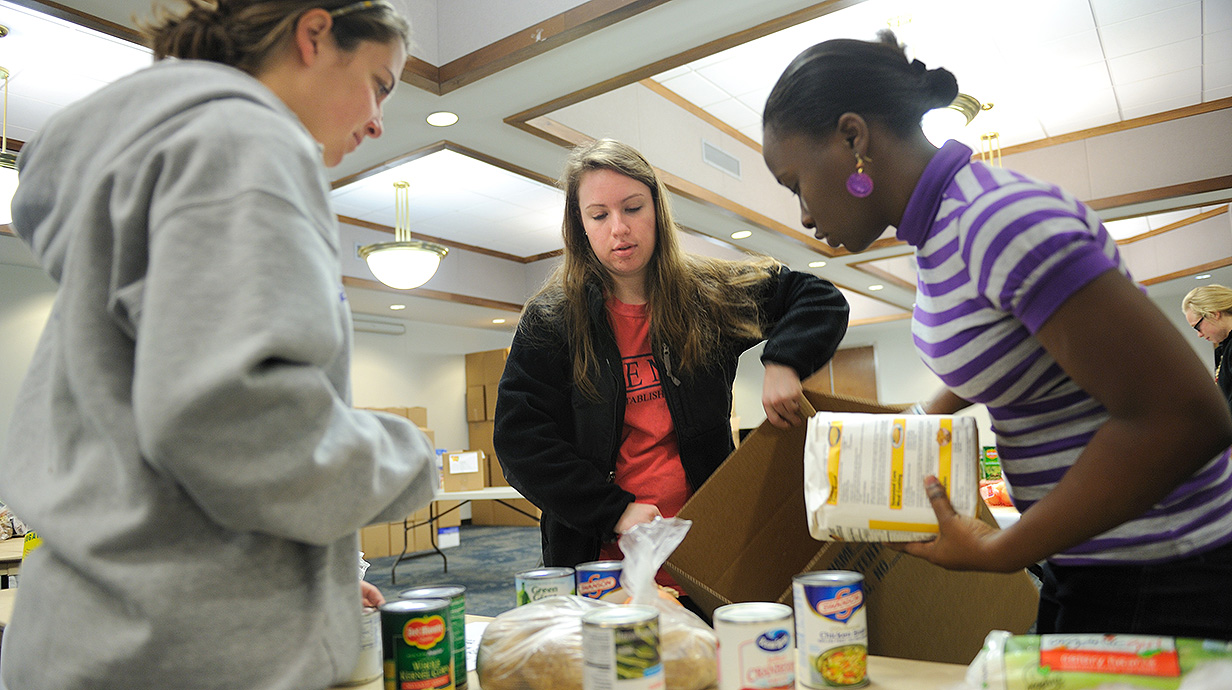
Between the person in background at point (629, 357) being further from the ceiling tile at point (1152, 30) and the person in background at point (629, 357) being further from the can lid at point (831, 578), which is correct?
the ceiling tile at point (1152, 30)

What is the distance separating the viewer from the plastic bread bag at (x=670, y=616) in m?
0.80

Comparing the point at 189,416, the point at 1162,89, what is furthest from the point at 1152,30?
the point at 189,416

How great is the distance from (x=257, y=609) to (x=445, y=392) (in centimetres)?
915

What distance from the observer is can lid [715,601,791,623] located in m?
0.74

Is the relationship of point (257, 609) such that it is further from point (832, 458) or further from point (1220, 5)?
point (1220, 5)

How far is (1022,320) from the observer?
28.6 inches

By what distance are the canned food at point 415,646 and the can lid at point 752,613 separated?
0.29 metres

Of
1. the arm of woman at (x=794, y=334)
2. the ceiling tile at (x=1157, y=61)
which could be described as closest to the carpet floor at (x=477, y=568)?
the arm of woman at (x=794, y=334)

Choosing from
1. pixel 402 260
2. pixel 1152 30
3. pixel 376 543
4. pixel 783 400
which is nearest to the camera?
pixel 783 400

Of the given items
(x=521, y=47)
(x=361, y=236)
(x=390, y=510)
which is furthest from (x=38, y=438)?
(x=361, y=236)

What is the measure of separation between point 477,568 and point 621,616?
5.65m

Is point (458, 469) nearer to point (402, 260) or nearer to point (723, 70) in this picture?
point (402, 260)

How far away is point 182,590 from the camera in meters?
0.58

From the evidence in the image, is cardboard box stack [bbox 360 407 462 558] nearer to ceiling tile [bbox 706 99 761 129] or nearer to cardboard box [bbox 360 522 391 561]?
cardboard box [bbox 360 522 391 561]
